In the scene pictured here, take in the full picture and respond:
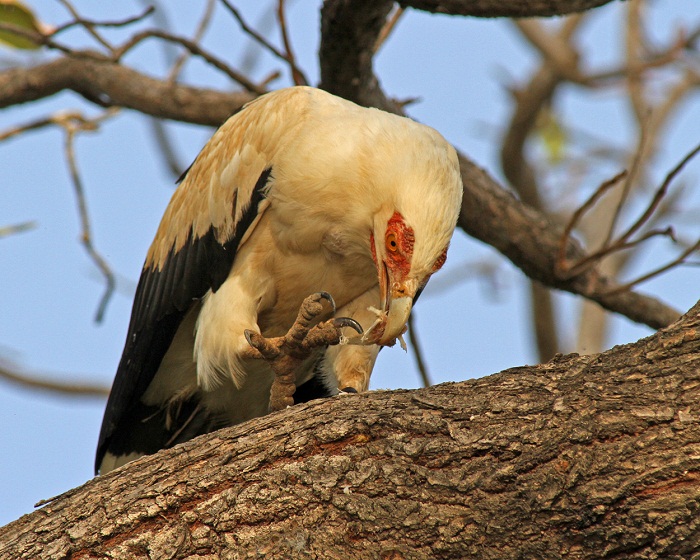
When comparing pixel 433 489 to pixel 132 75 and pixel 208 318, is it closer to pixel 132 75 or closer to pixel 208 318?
pixel 208 318

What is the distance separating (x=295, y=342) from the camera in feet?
13.4

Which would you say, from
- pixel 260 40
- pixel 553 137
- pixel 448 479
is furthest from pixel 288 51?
pixel 553 137

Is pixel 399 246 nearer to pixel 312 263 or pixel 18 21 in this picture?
pixel 312 263

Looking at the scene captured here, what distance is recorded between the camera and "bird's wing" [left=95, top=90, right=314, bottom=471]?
4562 mm

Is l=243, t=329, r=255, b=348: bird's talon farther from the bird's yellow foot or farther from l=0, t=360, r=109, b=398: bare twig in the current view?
l=0, t=360, r=109, b=398: bare twig

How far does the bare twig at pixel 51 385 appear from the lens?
7.70 m

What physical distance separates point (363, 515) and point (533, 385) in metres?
0.71

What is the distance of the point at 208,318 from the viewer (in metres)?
4.56

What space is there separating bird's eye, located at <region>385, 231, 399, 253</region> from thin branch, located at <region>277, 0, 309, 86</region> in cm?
187

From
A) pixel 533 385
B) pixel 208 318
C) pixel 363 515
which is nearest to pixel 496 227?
pixel 208 318

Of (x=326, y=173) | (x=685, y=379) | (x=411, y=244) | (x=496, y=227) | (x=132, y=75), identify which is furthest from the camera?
(x=132, y=75)

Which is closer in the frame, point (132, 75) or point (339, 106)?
point (339, 106)

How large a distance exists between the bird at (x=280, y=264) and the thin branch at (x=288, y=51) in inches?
21.3

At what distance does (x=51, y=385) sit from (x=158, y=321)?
137 inches
